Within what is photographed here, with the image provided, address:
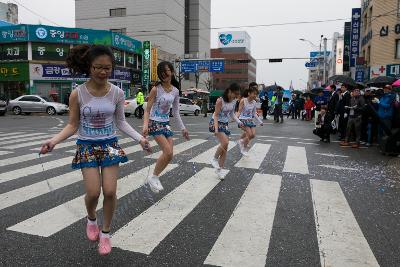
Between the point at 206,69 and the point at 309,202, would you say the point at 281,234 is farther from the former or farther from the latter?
the point at 206,69

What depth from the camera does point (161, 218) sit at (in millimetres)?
4348

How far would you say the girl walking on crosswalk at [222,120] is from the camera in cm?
679

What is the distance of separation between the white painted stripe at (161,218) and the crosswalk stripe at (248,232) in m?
0.57

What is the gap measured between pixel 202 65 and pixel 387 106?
110 feet

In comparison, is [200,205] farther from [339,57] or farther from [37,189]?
[339,57]

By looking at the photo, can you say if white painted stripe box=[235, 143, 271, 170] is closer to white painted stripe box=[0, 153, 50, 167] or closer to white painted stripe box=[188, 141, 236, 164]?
white painted stripe box=[188, 141, 236, 164]

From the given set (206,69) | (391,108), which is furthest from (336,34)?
(391,108)

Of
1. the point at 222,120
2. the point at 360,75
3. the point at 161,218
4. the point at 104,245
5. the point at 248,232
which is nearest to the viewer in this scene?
the point at 104,245

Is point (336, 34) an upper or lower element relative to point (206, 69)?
upper

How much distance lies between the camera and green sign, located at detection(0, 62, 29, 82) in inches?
1351

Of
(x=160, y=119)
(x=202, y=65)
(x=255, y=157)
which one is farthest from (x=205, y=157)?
(x=202, y=65)

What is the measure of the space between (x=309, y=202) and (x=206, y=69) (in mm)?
37868

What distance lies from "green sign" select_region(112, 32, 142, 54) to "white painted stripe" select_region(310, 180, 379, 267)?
3624cm

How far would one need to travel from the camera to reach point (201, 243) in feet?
11.9
